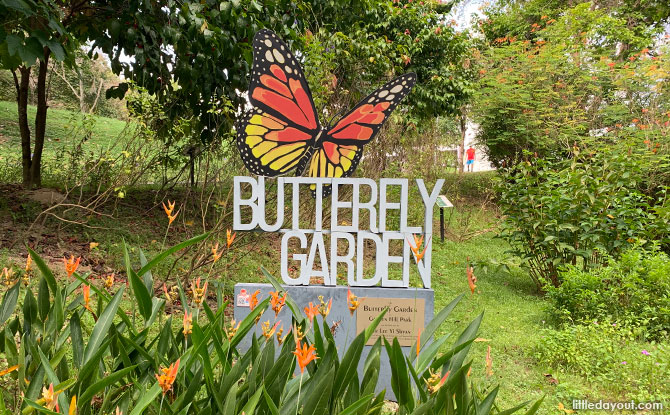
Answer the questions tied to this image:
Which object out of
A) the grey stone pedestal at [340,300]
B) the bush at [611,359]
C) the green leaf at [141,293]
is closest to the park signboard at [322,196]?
the grey stone pedestal at [340,300]

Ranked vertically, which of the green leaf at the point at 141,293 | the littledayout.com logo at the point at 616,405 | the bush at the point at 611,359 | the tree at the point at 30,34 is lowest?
the littledayout.com logo at the point at 616,405

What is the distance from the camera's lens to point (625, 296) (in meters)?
4.30

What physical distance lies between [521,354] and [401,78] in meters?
2.25

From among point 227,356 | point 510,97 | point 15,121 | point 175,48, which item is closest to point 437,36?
point 510,97

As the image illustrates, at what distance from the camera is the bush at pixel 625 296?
13.2 feet

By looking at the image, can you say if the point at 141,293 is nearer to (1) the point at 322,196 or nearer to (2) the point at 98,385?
(2) the point at 98,385

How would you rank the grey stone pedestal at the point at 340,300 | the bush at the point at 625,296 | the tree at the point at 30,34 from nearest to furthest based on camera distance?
the grey stone pedestal at the point at 340,300
the tree at the point at 30,34
the bush at the point at 625,296

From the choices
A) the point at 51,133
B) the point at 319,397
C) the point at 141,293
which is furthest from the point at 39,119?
the point at 51,133

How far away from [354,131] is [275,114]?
564 mm

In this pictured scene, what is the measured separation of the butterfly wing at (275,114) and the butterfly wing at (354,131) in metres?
0.12

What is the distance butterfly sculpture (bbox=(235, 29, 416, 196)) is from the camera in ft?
11.1

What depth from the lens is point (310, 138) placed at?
3.56 m

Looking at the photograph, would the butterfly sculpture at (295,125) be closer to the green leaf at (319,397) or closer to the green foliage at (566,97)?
the green leaf at (319,397)

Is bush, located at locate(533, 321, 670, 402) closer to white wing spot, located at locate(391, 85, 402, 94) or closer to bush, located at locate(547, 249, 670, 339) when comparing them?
bush, located at locate(547, 249, 670, 339)
